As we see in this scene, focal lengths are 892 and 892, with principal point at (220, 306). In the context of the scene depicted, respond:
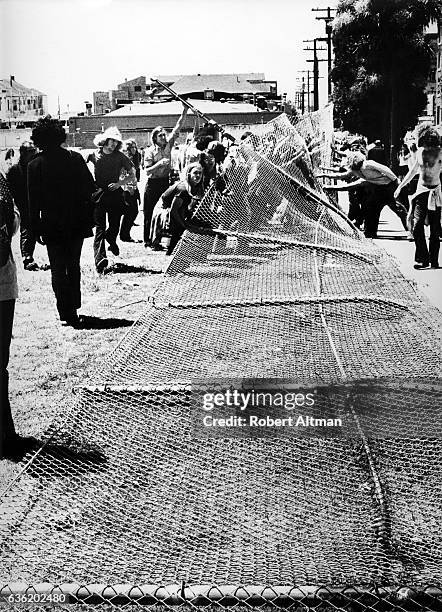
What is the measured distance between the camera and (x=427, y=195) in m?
4.62

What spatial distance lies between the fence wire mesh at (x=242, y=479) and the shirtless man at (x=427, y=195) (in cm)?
34

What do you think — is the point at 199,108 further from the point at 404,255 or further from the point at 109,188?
the point at 404,255

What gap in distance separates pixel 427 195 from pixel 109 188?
2.28 meters

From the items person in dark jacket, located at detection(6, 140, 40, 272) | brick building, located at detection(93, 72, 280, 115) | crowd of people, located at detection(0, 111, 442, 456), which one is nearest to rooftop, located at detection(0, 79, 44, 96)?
crowd of people, located at detection(0, 111, 442, 456)

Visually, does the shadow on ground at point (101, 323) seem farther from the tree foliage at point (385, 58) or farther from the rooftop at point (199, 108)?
the rooftop at point (199, 108)

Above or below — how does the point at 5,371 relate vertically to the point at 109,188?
below

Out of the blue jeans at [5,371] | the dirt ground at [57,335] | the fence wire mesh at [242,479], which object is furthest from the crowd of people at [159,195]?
the fence wire mesh at [242,479]

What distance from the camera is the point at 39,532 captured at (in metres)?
2.30

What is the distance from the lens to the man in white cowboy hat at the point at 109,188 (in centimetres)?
575

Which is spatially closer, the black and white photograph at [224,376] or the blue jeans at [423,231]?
the black and white photograph at [224,376]

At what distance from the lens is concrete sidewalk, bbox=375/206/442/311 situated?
4.66 m

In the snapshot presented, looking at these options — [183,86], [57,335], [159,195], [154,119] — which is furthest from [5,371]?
[159,195]

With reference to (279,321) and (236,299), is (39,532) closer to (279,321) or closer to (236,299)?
(279,321)

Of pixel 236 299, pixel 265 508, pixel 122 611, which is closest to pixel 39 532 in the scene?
pixel 122 611
